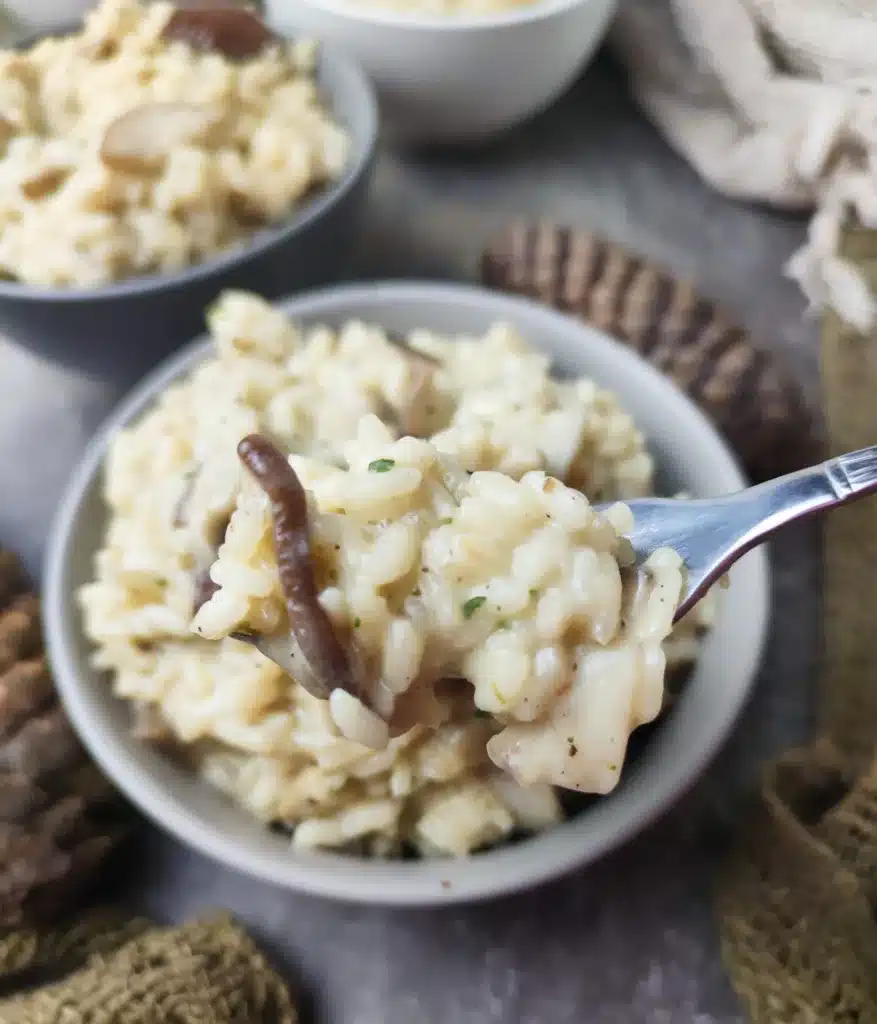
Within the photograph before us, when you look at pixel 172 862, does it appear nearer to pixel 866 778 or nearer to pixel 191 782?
pixel 191 782

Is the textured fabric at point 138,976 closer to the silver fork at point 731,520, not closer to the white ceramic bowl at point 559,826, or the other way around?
the white ceramic bowl at point 559,826

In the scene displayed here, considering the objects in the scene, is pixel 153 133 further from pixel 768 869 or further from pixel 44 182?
pixel 768 869

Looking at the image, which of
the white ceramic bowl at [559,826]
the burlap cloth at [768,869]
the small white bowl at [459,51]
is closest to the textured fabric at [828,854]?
the burlap cloth at [768,869]

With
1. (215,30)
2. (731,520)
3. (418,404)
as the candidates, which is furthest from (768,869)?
(215,30)

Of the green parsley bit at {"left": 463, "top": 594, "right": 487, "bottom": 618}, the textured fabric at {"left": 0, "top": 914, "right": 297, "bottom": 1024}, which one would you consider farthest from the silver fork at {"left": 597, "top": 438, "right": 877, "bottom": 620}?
the textured fabric at {"left": 0, "top": 914, "right": 297, "bottom": 1024}

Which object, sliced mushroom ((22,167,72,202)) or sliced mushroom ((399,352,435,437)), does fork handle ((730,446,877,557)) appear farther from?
sliced mushroom ((22,167,72,202))
